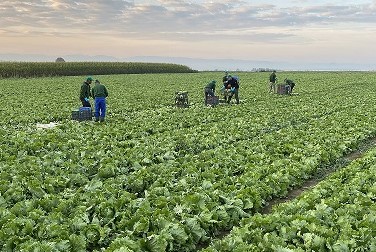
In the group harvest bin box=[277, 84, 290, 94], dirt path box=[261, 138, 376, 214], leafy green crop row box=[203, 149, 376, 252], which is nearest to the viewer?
leafy green crop row box=[203, 149, 376, 252]

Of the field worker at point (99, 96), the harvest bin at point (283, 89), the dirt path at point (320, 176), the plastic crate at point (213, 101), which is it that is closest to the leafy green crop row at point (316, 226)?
the dirt path at point (320, 176)

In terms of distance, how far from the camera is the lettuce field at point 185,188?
275 inches

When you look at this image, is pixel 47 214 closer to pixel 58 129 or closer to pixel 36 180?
pixel 36 180

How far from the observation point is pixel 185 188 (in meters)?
9.58

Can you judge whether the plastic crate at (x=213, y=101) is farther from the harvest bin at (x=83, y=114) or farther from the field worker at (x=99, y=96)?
the harvest bin at (x=83, y=114)

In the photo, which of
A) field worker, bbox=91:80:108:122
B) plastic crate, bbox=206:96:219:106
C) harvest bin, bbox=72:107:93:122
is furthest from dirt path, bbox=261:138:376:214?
harvest bin, bbox=72:107:93:122

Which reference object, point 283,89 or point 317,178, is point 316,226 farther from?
point 283,89

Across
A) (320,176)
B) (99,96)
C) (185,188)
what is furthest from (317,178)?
(99,96)

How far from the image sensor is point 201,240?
762cm

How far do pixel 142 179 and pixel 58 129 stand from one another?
8412mm

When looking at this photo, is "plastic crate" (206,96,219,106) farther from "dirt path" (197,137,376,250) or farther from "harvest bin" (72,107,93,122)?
"dirt path" (197,137,376,250)

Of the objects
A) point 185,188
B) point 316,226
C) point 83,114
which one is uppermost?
point 83,114

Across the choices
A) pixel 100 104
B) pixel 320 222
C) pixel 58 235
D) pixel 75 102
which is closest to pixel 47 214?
pixel 58 235

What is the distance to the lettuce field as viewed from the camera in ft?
22.9
